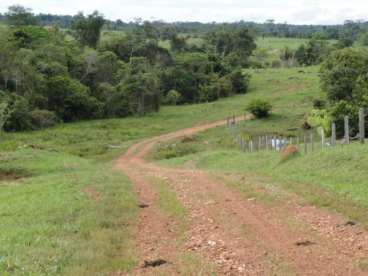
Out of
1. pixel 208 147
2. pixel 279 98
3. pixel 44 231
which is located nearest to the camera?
pixel 44 231

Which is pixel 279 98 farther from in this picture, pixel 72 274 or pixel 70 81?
pixel 72 274

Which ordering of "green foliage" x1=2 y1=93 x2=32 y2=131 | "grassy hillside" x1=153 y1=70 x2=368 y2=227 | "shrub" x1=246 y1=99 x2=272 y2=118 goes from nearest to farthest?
"grassy hillside" x1=153 y1=70 x2=368 y2=227 → "green foliage" x1=2 y1=93 x2=32 y2=131 → "shrub" x1=246 y1=99 x2=272 y2=118

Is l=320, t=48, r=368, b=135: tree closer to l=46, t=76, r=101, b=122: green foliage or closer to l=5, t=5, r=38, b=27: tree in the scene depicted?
l=46, t=76, r=101, b=122: green foliage

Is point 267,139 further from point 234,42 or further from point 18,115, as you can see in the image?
point 234,42

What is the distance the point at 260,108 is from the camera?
55.8m

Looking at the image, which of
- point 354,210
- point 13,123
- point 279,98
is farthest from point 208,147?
point 354,210

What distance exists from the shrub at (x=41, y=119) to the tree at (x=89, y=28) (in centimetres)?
3094

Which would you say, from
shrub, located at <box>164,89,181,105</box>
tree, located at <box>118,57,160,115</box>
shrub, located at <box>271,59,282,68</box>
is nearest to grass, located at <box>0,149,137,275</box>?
tree, located at <box>118,57,160,115</box>

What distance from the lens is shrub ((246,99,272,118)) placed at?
55.8 metres

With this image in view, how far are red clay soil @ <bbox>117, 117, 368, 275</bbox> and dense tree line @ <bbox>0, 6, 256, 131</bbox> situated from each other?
24838mm

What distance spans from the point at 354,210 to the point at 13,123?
43593 mm

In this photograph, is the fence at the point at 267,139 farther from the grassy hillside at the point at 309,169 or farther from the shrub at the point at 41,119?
the shrub at the point at 41,119

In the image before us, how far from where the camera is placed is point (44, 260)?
28.9 feet

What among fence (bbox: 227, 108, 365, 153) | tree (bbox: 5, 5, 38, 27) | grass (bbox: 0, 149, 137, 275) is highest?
tree (bbox: 5, 5, 38, 27)
